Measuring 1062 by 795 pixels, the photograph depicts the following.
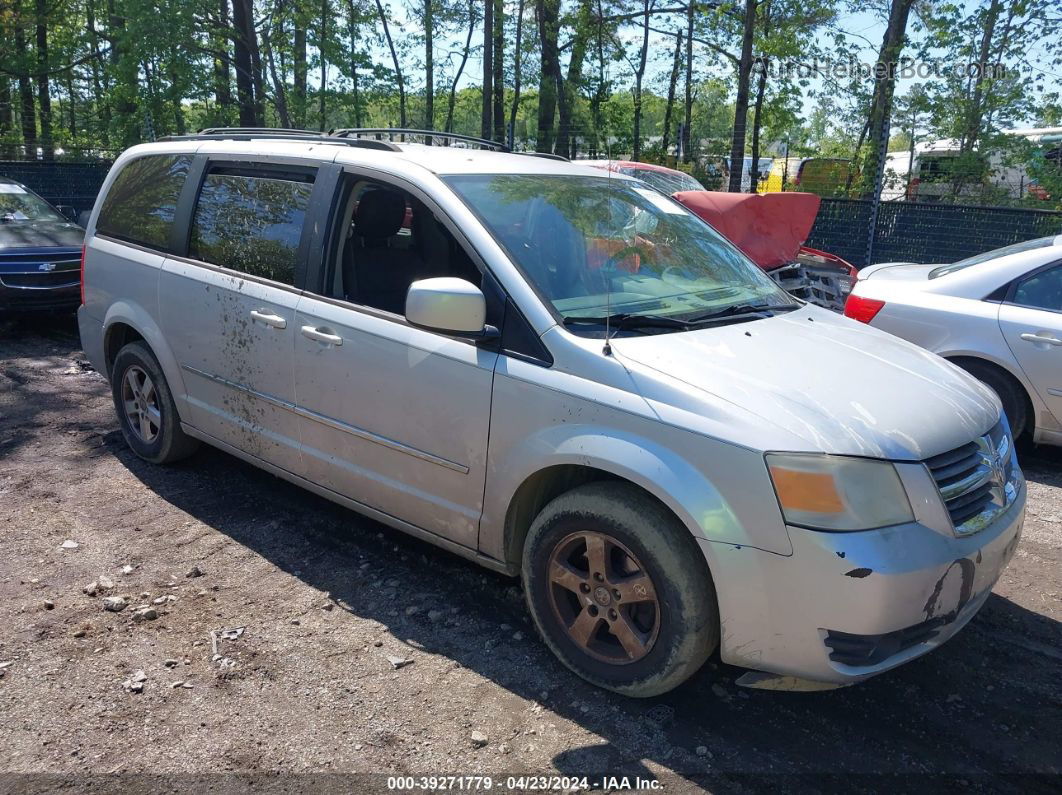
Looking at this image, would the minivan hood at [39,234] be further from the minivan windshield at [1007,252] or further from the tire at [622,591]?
the minivan windshield at [1007,252]

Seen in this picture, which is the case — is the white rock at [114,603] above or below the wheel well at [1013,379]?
below

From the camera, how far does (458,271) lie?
3645mm

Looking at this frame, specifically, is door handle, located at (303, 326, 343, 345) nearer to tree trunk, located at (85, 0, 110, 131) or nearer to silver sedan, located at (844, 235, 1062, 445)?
silver sedan, located at (844, 235, 1062, 445)

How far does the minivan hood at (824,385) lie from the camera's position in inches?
108

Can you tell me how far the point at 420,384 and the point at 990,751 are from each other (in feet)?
7.97

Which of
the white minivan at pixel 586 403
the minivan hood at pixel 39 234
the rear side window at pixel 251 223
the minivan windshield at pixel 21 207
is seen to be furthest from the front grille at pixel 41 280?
the rear side window at pixel 251 223

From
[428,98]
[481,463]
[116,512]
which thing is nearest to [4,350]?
[116,512]

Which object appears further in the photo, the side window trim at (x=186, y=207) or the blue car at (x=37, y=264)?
the blue car at (x=37, y=264)

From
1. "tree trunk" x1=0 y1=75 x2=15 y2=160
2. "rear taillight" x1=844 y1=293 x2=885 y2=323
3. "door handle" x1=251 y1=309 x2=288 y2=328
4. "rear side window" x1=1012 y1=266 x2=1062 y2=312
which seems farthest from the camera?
"tree trunk" x1=0 y1=75 x2=15 y2=160

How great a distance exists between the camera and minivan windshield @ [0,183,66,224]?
31.5ft

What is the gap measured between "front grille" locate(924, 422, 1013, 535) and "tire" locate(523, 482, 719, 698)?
33.0 inches

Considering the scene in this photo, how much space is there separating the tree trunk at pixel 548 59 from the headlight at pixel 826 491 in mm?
19223

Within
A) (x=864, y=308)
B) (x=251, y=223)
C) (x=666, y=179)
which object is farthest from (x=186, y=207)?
(x=666, y=179)

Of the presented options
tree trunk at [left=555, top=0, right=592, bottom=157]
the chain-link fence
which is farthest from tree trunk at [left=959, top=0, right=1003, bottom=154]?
tree trunk at [left=555, top=0, right=592, bottom=157]
